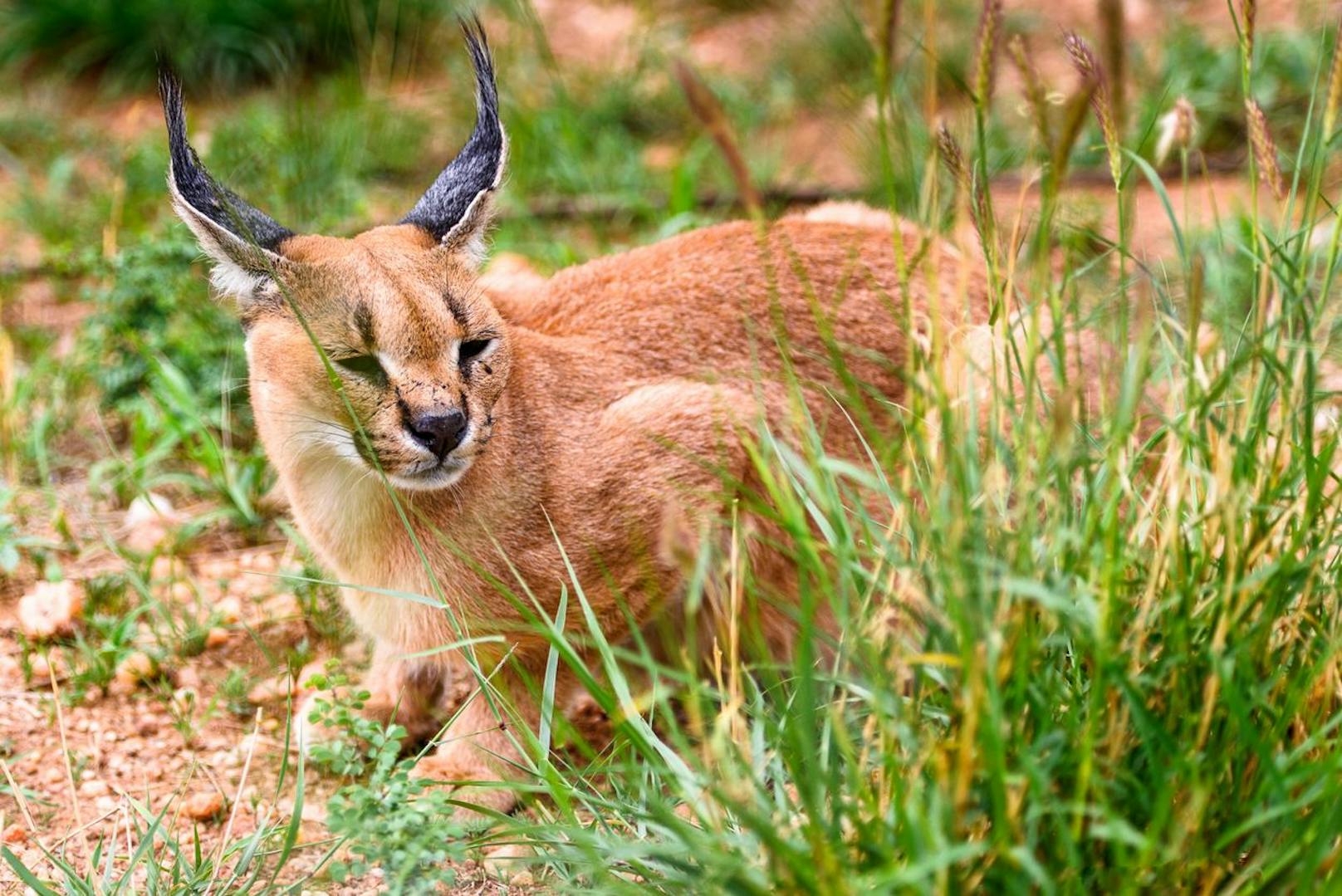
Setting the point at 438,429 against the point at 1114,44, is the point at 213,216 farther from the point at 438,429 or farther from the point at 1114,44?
the point at 1114,44

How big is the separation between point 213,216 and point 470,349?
0.70 metres

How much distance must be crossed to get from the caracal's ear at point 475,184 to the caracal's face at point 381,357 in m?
0.07

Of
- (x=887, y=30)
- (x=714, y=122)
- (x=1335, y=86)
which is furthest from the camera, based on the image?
(x=1335, y=86)

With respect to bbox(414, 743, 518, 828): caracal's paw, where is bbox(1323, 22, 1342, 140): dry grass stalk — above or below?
above

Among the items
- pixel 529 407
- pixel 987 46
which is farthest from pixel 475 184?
pixel 987 46

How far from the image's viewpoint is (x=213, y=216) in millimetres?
3535

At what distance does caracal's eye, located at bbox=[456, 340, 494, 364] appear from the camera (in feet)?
12.0

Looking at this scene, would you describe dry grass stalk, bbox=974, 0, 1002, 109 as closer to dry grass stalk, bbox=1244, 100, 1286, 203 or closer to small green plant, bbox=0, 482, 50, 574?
dry grass stalk, bbox=1244, 100, 1286, 203

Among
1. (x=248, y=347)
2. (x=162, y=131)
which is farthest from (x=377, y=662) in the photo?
(x=162, y=131)

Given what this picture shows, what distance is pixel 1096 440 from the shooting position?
3305mm

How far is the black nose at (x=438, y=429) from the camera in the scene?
339 centimetres

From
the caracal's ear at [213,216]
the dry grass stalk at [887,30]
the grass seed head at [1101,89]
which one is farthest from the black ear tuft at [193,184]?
the grass seed head at [1101,89]

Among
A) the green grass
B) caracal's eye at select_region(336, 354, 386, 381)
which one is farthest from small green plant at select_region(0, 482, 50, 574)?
caracal's eye at select_region(336, 354, 386, 381)

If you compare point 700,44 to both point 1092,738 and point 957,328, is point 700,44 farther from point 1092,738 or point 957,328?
point 1092,738
